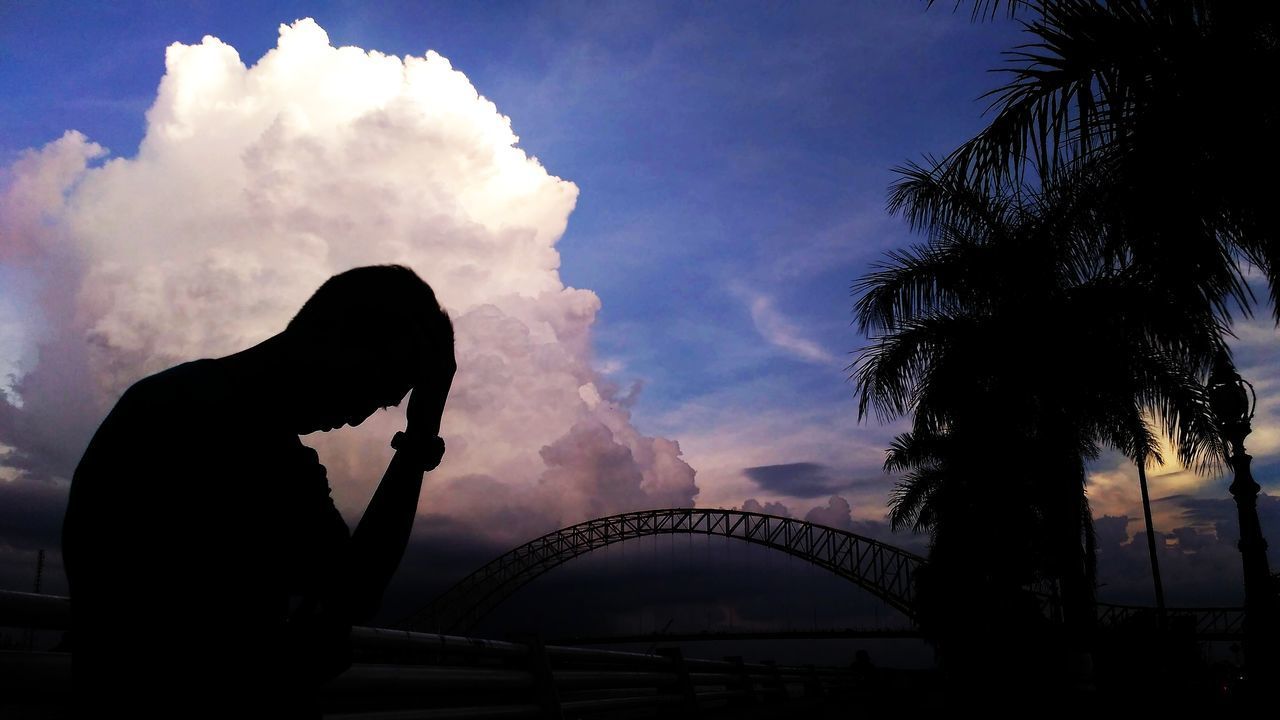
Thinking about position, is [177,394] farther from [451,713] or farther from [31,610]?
[451,713]

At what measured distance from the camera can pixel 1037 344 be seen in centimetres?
1518

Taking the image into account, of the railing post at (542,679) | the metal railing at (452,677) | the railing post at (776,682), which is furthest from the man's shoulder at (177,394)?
the railing post at (776,682)

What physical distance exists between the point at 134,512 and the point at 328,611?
31 centimetres

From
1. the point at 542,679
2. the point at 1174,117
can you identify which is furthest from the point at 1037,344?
the point at 542,679

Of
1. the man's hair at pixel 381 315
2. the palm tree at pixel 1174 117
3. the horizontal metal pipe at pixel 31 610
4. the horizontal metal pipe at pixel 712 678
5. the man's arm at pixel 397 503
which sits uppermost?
the palm tree at pixel 1174 117

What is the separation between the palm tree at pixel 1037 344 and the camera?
14.9 metres

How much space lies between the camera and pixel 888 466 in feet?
124

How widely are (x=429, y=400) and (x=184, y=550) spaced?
507 millimetres

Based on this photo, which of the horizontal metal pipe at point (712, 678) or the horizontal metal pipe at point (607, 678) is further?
the horizontal metal pipe at point (712, 678)

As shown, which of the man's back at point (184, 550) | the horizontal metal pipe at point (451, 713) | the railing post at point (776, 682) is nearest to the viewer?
the man's back at point (184, 550)

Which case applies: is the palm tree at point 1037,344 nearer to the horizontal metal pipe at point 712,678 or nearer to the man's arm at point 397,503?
the horizontal metal pipe at point 712,678

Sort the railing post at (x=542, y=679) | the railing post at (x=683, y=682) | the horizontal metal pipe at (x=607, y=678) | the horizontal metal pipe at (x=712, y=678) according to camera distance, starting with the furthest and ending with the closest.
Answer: the horizontal metal pipe at (x=712, y=678), the railing post at (x=683, y=682), the horizontal metal pipe at (x=607, y=678), the railing post at (x=542, y=679)

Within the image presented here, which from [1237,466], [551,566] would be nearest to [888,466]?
[1237,466]

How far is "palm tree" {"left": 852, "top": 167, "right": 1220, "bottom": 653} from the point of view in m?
14.9
